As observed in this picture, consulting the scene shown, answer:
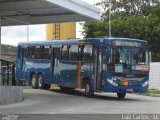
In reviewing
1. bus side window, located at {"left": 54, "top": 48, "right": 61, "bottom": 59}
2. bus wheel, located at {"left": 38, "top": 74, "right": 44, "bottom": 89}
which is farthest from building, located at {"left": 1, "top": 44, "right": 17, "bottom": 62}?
bus side window, located at {"left": 54, "top": 48, "right": 61, "bottom": 59}

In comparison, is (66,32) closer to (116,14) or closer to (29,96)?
(116,14)

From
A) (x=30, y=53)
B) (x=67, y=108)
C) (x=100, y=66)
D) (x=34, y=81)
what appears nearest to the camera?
(x=67, y=108)

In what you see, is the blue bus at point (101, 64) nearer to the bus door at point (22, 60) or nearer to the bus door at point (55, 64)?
the bus door at point (55, 64)

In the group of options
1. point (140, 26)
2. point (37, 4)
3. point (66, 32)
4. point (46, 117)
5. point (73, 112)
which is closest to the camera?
point (46, 117)

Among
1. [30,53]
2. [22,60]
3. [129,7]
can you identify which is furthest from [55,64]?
[129,7]

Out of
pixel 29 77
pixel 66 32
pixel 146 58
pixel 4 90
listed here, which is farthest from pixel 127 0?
pixel 4 90

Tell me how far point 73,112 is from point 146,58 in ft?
28.8

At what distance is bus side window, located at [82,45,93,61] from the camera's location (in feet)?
88.3

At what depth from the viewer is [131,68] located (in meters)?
25.9

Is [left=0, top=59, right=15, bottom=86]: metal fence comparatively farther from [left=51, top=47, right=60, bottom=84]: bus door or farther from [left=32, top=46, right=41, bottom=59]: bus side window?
[left=32, top=46, right=41, bottom=59]: bus side window

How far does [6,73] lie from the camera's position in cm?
2436

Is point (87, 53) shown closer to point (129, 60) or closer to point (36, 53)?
point (129, 60)

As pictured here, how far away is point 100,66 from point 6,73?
4583 millimetres

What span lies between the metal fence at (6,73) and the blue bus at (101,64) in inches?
154
